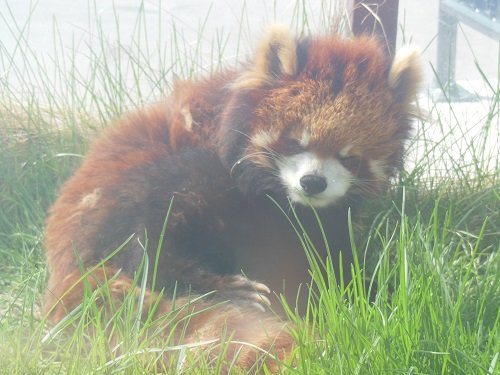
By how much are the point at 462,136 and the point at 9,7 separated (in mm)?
2592

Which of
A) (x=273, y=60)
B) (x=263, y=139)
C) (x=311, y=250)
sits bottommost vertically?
(x=311, y=250)

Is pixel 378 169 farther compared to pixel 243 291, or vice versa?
pixel 378 169

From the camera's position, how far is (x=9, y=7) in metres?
4.70

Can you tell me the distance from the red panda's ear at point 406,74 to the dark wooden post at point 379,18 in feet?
2.40

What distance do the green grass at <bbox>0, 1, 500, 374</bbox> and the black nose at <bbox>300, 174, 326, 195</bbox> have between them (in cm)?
29

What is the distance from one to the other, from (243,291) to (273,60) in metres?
0.98

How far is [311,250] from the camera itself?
3061 mm

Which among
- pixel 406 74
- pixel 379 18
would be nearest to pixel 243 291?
pixel 406 74

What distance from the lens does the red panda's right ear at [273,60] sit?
3.41 metres

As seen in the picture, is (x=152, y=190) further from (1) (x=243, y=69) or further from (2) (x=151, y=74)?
(2) (x=151, y=74)

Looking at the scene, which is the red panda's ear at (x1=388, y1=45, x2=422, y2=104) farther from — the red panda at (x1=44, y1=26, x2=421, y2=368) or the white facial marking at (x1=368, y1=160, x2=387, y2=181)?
the white facial marking at (x1=368, y1=160, x2=387, y2=181)

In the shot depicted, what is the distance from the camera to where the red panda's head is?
3275 millimetres

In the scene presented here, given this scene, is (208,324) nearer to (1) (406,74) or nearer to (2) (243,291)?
(2) (243,291)

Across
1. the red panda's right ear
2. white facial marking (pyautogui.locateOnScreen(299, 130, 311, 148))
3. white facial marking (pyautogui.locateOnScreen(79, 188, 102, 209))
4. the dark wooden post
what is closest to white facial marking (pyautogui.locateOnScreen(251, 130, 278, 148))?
white facial marking (pyautogui.locateOnScreen(299, 130, 311, 148))
